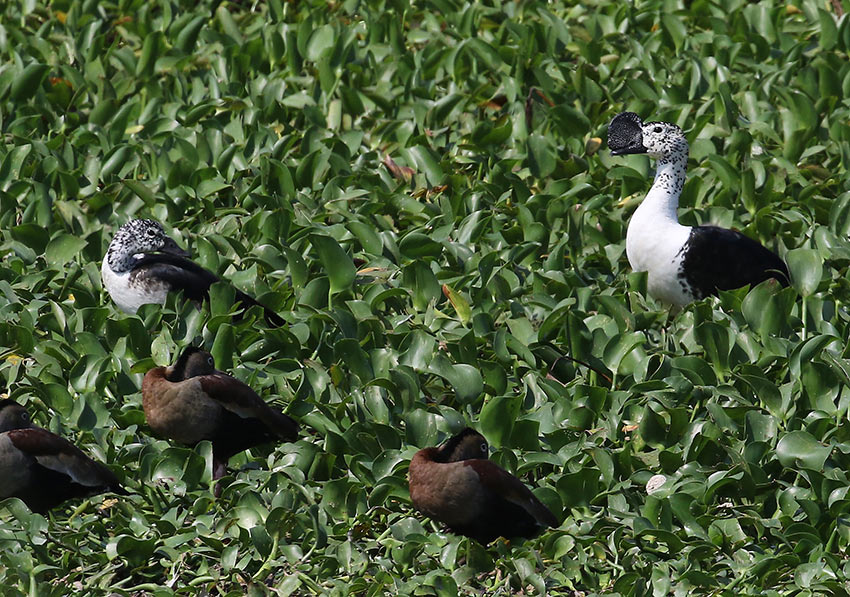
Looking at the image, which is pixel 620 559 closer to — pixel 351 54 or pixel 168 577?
pixel 168 577

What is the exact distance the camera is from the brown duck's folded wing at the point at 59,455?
4617 mm

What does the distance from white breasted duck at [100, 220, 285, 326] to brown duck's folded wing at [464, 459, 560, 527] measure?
171 cm

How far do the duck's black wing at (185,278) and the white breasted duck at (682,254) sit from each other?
1.76 meters

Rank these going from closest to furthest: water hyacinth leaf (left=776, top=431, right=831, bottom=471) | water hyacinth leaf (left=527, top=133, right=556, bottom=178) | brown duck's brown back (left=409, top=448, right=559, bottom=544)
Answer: brown duck's brown back (left=409, top=448, right=559, bottom=544) → water hyacinth leaf (left=776, top=431, right=831, bottom=471) → water hyacinth leaf (left=527, top=133, right=556, bottom=178)

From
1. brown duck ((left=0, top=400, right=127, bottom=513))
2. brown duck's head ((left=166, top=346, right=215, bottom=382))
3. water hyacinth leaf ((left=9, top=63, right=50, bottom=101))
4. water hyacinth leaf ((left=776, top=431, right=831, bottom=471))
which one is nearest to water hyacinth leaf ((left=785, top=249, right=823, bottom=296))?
water hyacinth leaf ((left=776, top=431, right=831, bottom=471))

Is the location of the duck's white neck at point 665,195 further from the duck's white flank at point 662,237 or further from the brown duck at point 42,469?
the brown duck at point 42,469

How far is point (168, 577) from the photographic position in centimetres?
454

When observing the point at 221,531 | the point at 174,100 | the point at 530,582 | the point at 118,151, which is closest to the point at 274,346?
the point at 221,531

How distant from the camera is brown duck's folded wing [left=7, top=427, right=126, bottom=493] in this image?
462 centimetres

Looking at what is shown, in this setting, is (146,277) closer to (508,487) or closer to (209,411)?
(209,411)

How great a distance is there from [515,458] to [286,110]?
3.77 metres

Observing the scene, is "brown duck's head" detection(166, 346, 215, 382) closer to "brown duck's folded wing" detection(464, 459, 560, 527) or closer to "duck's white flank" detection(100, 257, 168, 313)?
"duck's white flank" detection(100, 257, 168, 313)

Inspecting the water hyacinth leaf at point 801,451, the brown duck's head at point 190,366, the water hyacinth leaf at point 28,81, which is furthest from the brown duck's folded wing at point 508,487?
the water hyacinth leaf at point 28,81

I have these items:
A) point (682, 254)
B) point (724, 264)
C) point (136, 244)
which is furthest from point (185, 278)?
point (724, 264)
